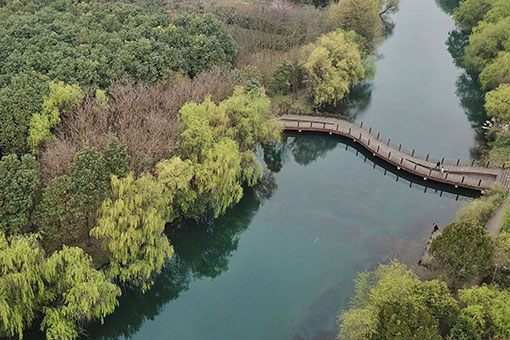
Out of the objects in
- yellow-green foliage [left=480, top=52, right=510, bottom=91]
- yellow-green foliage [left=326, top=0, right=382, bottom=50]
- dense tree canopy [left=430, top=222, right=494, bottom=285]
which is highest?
yellow-green foliage [left=326, top=0, right=382, bottom=50]

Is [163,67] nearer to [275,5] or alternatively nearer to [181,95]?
[181,95]

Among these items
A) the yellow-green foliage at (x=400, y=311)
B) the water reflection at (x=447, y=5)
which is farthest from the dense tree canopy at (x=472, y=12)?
the yellow-green foliage at (x=400, y=311)

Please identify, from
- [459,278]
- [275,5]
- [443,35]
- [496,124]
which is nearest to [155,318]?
[459,278]

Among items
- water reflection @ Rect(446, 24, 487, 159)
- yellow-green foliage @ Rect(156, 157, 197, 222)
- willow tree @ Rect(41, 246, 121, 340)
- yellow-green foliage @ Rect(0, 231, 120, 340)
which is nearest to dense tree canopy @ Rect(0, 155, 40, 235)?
yellow-green foliage @ Rect(0, 231, 120, 340)

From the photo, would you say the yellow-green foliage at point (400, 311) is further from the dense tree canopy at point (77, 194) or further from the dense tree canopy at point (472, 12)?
the dense tree canopy at point (472, 12)

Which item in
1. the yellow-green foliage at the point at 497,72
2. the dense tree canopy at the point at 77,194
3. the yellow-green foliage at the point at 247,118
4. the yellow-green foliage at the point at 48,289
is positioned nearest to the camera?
the yellow-green foliage at the point at 48,289

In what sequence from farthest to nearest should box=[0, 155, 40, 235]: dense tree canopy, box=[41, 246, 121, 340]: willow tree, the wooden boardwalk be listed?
the wooden boardwalk → box=[0, 155, 40, 235]: dense tree canopy → box=[41, 246, 121, 340]: willow tree

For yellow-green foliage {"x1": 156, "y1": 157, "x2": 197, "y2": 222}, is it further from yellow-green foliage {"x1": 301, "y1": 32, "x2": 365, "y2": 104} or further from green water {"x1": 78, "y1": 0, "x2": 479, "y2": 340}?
yellow-green foliage {"x1": 301, "y1": 32, "x2": 365, "y2": 104}
